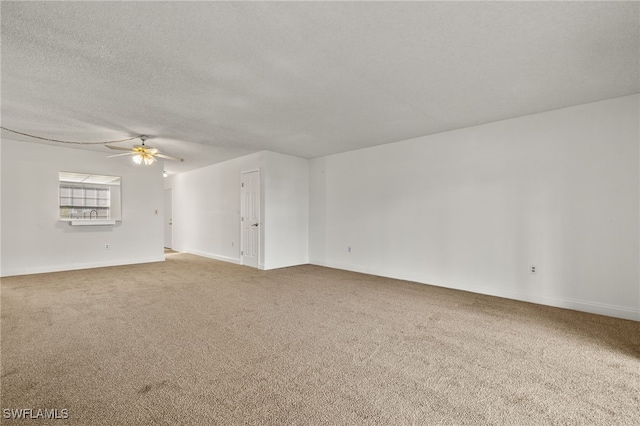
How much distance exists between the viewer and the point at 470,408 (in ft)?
6.01

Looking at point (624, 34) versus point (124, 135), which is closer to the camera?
point (624, 34)

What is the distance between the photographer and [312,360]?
2428mm

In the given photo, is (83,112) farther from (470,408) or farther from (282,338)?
(470,408)

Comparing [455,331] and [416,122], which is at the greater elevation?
[416,122]

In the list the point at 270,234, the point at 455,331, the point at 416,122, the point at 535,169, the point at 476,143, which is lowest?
the point at 455,331

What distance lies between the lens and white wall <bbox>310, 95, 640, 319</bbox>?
3.56m

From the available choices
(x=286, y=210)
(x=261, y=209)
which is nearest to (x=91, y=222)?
(x=261, y=209)

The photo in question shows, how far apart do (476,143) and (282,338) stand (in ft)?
13.3

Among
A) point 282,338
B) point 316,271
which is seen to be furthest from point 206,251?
point 282,338

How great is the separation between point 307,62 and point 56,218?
6410 millimetres

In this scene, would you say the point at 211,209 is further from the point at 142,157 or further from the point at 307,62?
the point at 307,62

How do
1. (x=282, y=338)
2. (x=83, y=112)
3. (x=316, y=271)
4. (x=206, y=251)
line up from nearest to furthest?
(x=282, y=338), (x=83, y=112), (x=316, y=271), (x=206, y=251)

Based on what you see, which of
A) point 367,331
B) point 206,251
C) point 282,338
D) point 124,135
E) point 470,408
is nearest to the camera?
point 470,408

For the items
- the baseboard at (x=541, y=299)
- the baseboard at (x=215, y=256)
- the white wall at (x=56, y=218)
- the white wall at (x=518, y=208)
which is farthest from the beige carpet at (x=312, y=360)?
the baseboard at (x=215, y=256)
